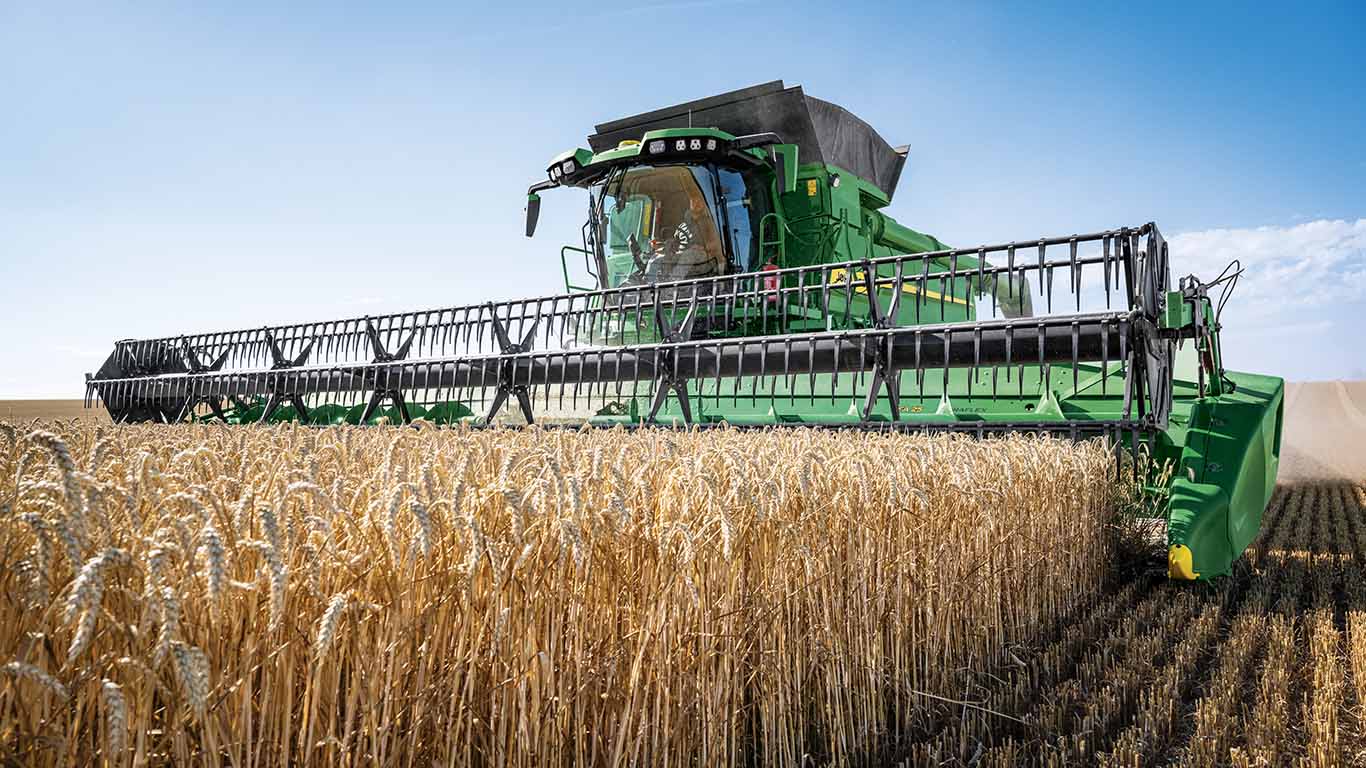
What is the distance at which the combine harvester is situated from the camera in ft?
16.7

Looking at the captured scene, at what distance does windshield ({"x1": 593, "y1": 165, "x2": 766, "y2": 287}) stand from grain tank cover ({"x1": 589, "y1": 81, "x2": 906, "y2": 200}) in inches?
42.6

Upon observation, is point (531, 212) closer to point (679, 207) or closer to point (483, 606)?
point (679, 207)

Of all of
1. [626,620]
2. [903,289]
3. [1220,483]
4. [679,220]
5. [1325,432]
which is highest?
[679,220]

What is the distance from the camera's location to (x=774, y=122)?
8.62 m

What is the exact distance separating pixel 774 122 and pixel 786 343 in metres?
3.53

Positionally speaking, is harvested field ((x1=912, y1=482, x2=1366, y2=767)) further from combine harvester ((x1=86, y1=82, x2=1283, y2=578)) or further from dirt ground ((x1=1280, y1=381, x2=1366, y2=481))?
dirt ground ((x1=1280, y1=381, x2=1366, y2=481))

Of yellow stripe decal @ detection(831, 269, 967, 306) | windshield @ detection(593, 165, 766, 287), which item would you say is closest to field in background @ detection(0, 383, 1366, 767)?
yellow stripe decal @ detection(831, 269, 967, 306)

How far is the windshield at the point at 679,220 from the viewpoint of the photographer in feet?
24.9

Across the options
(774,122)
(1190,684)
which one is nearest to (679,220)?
(774,122)

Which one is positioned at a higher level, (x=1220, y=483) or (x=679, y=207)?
(x=679, y=207)

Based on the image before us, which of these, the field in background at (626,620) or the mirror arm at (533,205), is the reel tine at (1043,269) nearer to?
the field in background at (626,620)

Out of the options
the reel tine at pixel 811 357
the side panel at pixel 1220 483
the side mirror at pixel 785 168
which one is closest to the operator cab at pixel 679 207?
the side mirror at pixel 785 168

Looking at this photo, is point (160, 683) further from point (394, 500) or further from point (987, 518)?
point (987, 518)

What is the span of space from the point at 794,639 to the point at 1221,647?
226cm
